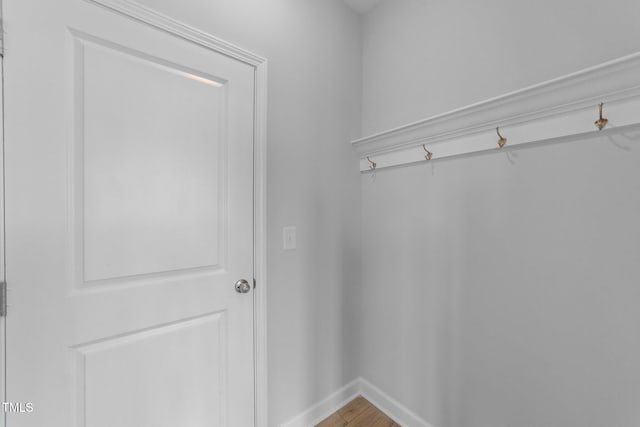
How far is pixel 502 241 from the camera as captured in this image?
1215 mm

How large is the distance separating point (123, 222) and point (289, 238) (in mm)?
748

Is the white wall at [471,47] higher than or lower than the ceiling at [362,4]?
lower

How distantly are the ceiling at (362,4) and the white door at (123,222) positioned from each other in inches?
39.0

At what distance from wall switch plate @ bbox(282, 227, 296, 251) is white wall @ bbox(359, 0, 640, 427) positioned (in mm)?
585

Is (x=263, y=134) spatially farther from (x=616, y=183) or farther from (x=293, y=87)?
(x=616, y=183)

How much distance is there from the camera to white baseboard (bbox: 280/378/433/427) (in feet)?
5.04

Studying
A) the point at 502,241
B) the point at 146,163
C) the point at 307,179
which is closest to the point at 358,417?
the point at 502,241

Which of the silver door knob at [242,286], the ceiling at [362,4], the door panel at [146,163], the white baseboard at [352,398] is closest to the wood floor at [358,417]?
the white baseboard at [352,398]

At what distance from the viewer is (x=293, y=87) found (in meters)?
1.49

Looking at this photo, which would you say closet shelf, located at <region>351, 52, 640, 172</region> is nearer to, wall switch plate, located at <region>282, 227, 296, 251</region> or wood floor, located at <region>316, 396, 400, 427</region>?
wall switch plate, located at <region>282, 227, 296, 251</region>

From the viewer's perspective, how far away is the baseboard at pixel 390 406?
60.6 inches

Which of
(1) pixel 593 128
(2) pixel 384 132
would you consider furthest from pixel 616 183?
(2) pixel 384 132

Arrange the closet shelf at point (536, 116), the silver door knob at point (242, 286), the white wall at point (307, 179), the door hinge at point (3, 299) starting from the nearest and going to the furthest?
the door hinge at point (3, 299) → the closet shelf at point (536, 116) → the silver door knob at point (242, 286) → the white wall at point (307, 179)

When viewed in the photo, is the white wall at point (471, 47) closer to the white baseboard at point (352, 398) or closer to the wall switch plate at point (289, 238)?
the wall switch plate at point (289, 238)
